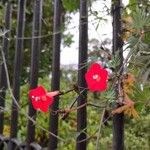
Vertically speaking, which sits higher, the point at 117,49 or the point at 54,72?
the point at 117,49

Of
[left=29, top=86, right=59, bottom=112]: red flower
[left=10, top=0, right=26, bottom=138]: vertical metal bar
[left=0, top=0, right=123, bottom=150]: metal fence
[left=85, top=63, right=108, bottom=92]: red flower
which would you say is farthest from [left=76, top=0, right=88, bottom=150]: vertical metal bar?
[left=10, top=0, right=26, bottom=138]: vertical metal bar

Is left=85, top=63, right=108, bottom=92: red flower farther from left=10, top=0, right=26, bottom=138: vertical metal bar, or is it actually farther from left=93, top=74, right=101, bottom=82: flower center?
left=10, top=0, right=26, bottom=138: vertical metal bar

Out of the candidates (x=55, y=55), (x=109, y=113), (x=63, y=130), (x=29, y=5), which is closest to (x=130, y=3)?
(x=109, y=113)

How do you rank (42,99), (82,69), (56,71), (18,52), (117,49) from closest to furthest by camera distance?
(42,99) → (117,49) → (82,69) → (56,71) → (18,52)

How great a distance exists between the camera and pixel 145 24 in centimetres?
122

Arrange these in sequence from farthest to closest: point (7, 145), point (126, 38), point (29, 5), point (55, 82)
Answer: point (29, 5) → point (7, 145) → point (55, 82) → point (126, 38)

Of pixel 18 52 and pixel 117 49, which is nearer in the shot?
pixel 117 49

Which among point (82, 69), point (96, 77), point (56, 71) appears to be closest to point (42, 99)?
point (96, 77)

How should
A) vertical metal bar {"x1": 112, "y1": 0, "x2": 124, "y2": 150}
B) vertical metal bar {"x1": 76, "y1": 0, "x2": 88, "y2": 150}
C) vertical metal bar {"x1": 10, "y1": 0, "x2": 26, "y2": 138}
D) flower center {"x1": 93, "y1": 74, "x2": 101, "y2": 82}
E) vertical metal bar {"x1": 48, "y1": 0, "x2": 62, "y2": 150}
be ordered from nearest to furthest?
flower center {"x1": 93, "y1": 74, "x2": 101, "y2": 82}, vertical metal bar {"x1": 112, "y1": 0, "x2": 124, "y2": 150}, vertical metal bar {"x1": 76, "y1": 0, "x2": 88, "y2": 150}, vertical metal bar {"x1": 48, "y1": 0, "x2": 62, "y2": 150}, vertical metal bar {"x1": 10, "y1": 0, "x2": 26, "y2": 138}

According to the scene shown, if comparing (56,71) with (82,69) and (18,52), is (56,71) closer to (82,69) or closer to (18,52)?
(82,69)

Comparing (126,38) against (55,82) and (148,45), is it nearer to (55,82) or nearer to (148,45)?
(148,45)

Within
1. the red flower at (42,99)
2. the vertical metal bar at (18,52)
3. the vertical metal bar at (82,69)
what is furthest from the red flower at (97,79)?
the vertical metal bar at (18,52)

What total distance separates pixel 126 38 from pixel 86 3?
1.16 ft

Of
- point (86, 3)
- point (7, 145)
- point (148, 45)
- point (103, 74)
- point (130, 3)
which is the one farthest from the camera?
point (7, 145)
